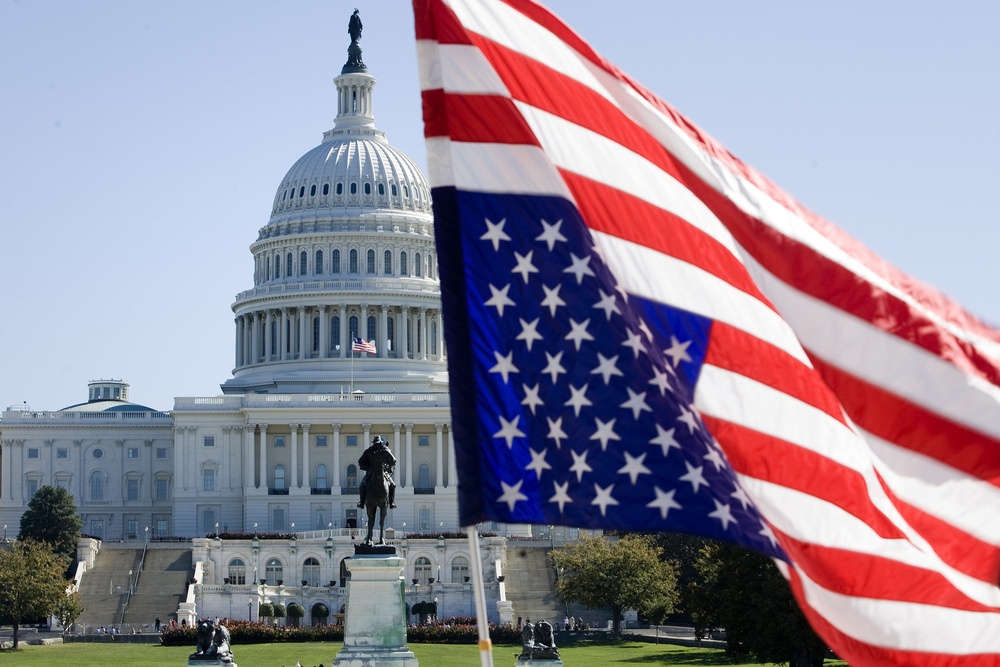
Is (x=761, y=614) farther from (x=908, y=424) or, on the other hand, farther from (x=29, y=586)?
(x=908, y=424)

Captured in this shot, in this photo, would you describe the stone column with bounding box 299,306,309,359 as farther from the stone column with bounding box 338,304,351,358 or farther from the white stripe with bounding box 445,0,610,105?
the white stripe with bounding box 445,0,610,105

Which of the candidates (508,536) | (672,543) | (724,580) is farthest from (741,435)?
(508,536)

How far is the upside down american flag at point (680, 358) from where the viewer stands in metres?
14.8

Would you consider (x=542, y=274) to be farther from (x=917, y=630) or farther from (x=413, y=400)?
(x=413, y=400)

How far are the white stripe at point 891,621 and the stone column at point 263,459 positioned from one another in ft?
433

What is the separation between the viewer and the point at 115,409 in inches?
6230

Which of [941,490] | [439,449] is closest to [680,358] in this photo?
[941,490]

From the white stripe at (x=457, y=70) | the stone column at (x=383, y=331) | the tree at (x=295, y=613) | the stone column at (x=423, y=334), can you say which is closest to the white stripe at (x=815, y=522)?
the white stripe at (x=457, y=70)

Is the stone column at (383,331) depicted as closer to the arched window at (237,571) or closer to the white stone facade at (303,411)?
the white stone facade at (303,411)

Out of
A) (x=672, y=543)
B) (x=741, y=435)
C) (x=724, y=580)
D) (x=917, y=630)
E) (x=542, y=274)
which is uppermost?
(x=672, y=543)

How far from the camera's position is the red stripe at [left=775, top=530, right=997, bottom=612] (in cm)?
1502

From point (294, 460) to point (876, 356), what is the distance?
133 metres

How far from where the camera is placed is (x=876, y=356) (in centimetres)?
1562

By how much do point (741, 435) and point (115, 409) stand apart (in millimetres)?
146343
